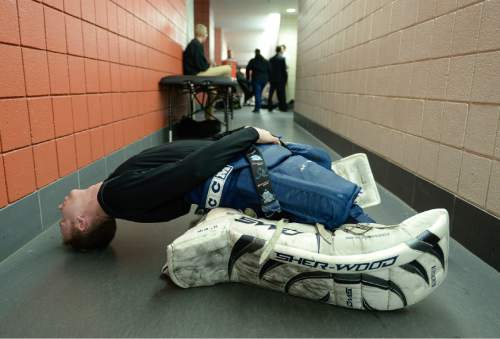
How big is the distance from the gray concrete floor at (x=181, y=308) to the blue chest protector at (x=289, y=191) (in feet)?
0.84

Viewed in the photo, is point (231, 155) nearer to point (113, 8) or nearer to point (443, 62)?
point (443, 62)

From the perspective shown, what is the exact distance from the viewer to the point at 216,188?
1199 millimetres

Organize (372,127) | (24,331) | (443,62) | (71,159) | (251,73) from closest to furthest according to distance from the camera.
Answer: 1. (24,331)
2. (443,62)
3. (71,159)
4. (372,127)
5. (251,73)

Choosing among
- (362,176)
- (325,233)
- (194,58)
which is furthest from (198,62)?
(325,233)

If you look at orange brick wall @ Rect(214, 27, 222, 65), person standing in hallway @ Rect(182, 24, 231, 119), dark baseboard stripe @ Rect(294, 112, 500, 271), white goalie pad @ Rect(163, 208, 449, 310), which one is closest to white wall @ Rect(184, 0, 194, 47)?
person standing in hallway @ Rect(182, 24, 231, 119)

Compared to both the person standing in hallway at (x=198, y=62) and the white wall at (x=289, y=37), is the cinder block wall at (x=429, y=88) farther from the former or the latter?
the white wall at (x=289, y=37)

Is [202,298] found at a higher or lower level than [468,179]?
lower

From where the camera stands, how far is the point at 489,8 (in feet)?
4.32

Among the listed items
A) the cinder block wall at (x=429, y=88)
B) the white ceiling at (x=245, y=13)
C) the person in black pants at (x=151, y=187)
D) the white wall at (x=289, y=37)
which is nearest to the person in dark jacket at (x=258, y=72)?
the white ceiling at (x=245, y=13)

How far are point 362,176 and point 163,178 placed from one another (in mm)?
838

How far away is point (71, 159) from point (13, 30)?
0.64 metres

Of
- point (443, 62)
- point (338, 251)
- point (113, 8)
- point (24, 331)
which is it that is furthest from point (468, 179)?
point (113, 8)

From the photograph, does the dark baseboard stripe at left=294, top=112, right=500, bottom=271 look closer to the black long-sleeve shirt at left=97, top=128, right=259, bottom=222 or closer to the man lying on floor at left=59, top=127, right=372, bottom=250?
the man lying on floor at left=59, top=127, right=372, bottom=250

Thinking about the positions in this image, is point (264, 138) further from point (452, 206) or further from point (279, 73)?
point (279, 73)
